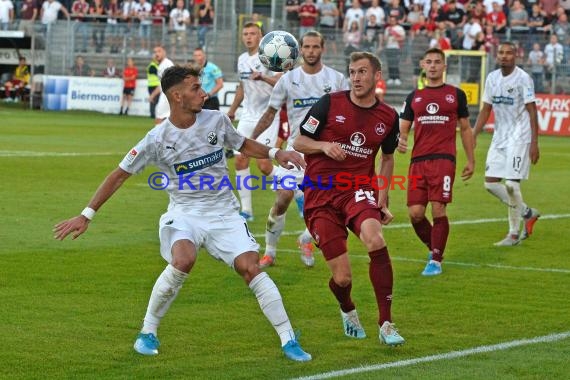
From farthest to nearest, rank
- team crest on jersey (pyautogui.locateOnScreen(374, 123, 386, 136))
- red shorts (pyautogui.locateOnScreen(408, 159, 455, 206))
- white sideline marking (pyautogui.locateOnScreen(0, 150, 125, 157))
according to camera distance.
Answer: white sideline marking (pyautogui.locateOnScreen(0, 150, 125, 157)) → red shorts (pyautogui.locateOnScreen(408, 159, 455, 206)) → team crest on jersey (pyautogui.locateOnScreen(374, 123, 386, 136))

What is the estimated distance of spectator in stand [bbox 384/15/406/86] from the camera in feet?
126

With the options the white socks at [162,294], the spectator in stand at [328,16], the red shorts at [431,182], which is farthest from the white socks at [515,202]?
the spectator in stand at [328,16]

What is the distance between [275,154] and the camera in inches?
320

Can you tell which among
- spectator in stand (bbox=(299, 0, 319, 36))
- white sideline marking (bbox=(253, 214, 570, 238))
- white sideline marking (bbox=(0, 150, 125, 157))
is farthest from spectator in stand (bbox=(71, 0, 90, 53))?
white sideline marking (bbox=(253, 214, 570, 238))

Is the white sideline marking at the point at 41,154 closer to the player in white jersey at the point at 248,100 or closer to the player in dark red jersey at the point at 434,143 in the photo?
the player in white jersey at the point at 248,100

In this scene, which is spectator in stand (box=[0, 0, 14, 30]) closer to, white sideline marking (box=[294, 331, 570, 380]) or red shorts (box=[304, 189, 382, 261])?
red shorts (box=[304, 189, 382, 261])

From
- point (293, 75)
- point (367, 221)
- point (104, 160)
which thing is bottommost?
point (104, 160)

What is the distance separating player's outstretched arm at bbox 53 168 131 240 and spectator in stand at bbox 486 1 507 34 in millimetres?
31352

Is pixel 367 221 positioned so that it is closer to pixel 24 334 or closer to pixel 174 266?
pixel 174 266

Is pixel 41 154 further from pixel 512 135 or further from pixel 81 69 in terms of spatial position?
pixel 81 69

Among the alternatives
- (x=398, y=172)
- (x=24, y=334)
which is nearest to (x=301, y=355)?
(x=24, y=334)

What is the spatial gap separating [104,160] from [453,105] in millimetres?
12206

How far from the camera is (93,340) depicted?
8.11 metres

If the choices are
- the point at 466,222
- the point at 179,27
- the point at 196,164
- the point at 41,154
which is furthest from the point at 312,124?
the point at 179,27
